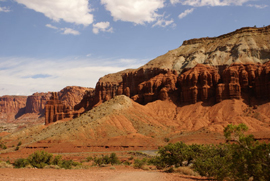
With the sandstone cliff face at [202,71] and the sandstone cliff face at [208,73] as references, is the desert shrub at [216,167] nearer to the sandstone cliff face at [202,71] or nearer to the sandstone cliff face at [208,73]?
the sandstone cliff face at [208,73]

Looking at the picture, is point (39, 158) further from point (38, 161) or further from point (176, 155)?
point (176, 155)

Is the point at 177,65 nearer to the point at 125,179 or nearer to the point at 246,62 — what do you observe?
the point at 246,62

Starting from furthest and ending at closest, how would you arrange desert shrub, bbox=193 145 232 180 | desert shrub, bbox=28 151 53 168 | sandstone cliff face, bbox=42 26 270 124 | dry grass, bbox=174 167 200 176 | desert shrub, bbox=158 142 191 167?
1. sandstone cliff face, bbox=42 26 270 124
2. desert shrub, bbox=28 151 53 168
3. desert shrub, bbox=158 142 191 167
4. dry grass, bbox=174 167 200 176
5. desert shrub, bbox=193 145 232 180

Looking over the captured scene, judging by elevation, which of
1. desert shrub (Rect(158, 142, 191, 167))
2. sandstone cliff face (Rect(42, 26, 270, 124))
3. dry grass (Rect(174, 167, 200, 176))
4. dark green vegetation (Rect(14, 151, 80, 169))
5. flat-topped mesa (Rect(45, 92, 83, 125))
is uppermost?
sandstone cliff face (Rect(42, 26, 270, 124))

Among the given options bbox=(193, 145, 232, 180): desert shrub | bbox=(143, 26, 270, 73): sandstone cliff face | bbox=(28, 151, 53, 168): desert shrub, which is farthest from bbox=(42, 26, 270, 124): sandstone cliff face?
bbox=(193, 145, 232, 180): desert shrub

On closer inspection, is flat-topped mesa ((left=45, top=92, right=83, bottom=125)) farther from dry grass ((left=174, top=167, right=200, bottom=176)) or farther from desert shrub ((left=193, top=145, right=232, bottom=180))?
desert shrub ((left=193, top=145, right=232, bottom=180))

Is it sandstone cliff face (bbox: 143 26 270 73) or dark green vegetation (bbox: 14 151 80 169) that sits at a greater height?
sandstone cliff face (bbox: 143 26 270 73)

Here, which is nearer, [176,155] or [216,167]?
[216,167]

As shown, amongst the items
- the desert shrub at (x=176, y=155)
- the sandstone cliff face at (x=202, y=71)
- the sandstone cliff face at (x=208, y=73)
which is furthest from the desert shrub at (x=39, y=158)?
the sandstone cliff face at (x=202, y=71)

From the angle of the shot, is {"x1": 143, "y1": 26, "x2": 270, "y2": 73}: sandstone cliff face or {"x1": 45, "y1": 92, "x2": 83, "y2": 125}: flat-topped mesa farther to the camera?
{"x1": 45, "y1": 92, "x2": 83, "y2": 125}: flat-topped mesa

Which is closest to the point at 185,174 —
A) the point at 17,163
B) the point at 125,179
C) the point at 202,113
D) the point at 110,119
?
the point at 125,179

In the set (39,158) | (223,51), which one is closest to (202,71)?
(223,51)

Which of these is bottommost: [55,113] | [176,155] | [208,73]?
[176,155]

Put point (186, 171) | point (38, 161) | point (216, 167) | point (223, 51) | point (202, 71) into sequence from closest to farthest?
point (216, 167), point (186, 171), point (38, 161), point (202, 71), point (223, 51)
